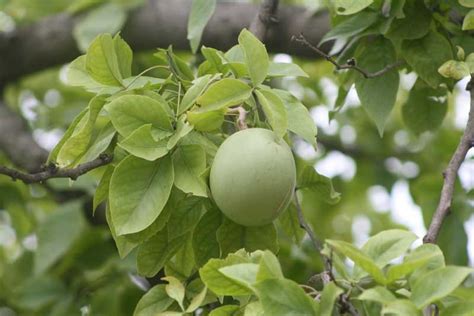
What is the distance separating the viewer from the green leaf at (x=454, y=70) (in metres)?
1.26

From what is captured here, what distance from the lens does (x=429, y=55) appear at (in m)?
1.36

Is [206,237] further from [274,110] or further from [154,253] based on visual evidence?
[274,110]

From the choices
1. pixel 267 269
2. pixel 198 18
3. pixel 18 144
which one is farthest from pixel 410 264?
pixel 18 144

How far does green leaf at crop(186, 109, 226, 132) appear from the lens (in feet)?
3.64

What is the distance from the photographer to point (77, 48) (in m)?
2.34

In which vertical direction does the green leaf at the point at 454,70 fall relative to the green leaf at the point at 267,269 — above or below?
below

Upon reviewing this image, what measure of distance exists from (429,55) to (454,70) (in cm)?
10

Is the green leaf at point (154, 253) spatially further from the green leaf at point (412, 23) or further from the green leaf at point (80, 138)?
the green leaf at point (412, 23)

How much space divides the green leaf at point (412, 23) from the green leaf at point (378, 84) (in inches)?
2.1

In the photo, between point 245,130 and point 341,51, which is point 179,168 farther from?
point 341,51

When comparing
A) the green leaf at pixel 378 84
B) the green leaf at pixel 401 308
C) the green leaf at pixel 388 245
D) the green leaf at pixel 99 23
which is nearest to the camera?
the green leaf at pixel 401 308

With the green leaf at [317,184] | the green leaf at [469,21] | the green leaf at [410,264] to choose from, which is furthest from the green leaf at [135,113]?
the green leaf at [469,21]

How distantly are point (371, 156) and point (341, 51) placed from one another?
3.79 feet

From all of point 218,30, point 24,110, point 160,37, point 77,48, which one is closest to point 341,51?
point 218,30
